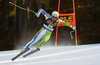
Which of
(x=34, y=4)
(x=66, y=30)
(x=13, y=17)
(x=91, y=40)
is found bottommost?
(x=91, y=40)

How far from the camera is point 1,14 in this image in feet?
26.6

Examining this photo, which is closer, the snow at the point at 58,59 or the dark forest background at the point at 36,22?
the snow at the point at 58,59

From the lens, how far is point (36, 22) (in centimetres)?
775

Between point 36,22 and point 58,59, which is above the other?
point 36,22

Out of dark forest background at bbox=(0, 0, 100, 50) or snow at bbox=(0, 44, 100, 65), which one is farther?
dark forest background at bbox=(0, 0, 100, 50)

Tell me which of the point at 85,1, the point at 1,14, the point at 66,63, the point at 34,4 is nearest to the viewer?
the point at 66,63

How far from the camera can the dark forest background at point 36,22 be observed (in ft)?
23.3

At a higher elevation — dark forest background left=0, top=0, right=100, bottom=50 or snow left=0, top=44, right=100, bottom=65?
dark forest background left=0, top=0, right=100, bottom=50

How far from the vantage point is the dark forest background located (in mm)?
7107

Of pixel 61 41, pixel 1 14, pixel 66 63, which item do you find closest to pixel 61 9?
pixel 61 41

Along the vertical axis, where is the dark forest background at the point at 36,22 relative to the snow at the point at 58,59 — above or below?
above

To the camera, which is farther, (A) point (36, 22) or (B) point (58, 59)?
(A) point (36, 22)

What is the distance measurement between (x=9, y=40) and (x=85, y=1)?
186 inches

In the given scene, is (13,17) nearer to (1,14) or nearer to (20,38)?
(1,14)
